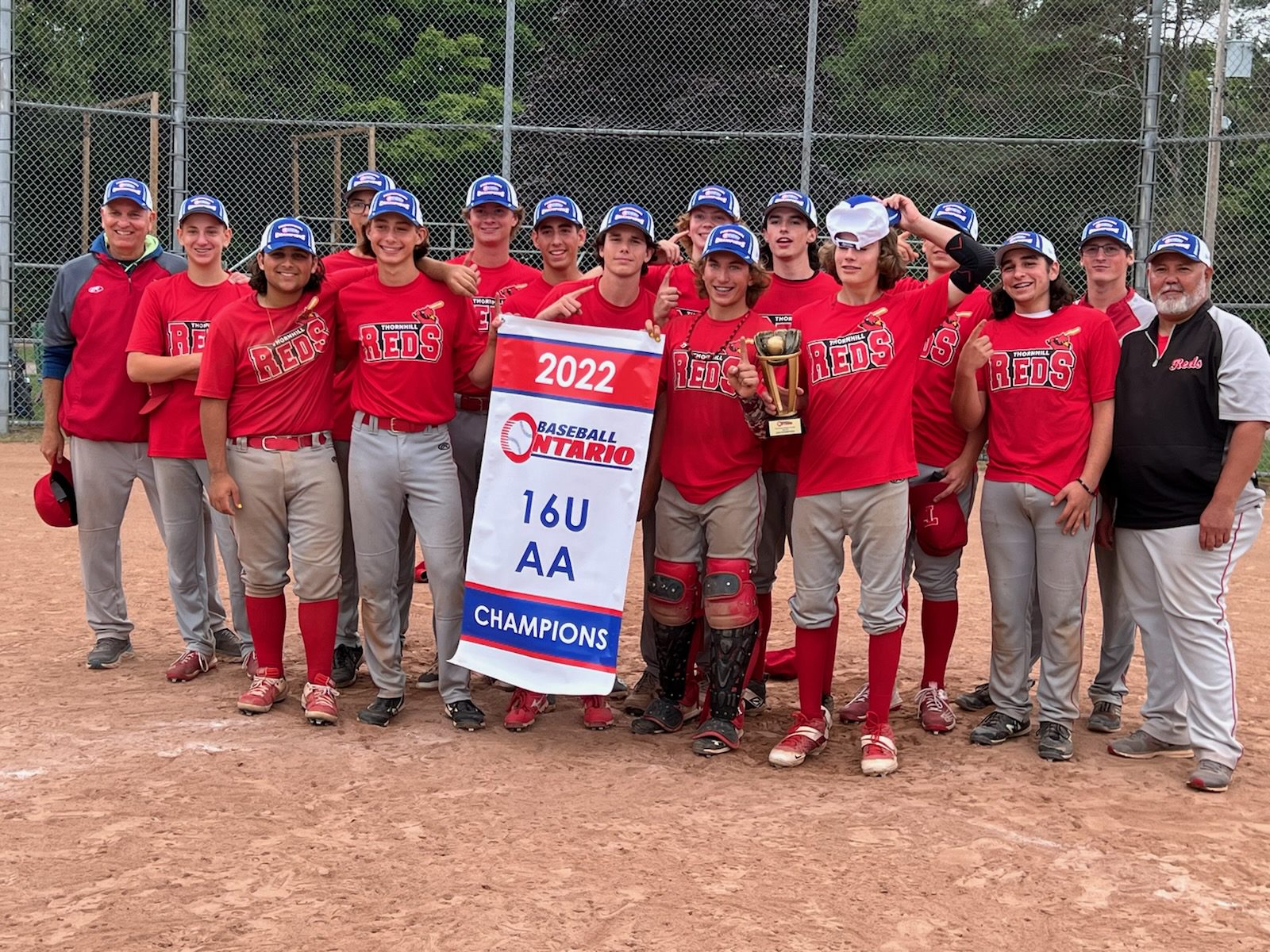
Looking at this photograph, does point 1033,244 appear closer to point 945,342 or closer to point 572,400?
point 945,342

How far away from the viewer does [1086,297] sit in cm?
587

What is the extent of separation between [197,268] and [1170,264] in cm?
425

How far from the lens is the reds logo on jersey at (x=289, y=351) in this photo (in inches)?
217

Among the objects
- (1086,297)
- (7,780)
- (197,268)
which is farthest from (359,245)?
(1086,297)

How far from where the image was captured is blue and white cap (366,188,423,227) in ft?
17.7

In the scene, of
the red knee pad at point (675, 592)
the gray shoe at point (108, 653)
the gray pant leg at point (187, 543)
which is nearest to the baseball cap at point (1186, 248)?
the red knee pad at point (675, 592)

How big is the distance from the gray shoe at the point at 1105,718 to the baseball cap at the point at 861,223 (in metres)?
2.36

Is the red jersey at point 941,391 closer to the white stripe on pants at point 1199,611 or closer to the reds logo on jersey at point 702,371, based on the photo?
the white stripe on pants at point 1199,611

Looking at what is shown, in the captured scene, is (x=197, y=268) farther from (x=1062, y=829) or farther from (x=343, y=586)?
(x=1062, y=829)

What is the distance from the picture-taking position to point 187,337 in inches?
237

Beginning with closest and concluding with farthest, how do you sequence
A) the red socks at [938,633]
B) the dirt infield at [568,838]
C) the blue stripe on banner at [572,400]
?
the dirt infield at [568,838] < the blue stripe on banner at [572,400] < the red socks at [938,633]

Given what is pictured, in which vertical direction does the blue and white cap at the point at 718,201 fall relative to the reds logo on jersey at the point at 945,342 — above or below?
above

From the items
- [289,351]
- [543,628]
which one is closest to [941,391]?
[543,628]

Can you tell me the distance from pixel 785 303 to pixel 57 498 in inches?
146
